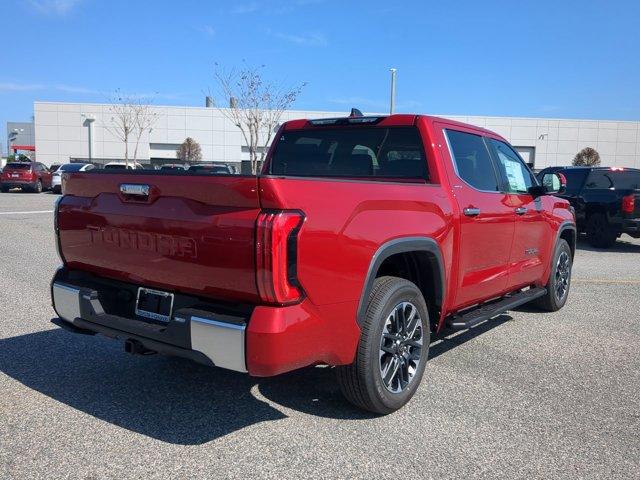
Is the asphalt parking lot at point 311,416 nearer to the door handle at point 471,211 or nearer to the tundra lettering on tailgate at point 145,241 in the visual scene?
the tundra lettering on tailgate at point 145,241

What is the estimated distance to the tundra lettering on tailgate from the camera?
3115 millimetres

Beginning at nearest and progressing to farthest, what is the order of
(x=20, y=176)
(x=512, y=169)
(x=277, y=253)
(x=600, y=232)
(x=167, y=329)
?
(x=277, y=253) < (x=167, y=329) < (x=512, y=169) < (x=600, y=232) < (x=20, y=176)

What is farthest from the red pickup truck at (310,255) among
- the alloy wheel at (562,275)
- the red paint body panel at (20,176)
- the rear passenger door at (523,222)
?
the red paint body panel at (20,176)

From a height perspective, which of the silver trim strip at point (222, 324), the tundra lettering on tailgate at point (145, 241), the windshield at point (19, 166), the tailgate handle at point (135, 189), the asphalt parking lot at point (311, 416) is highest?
the windshield at point (19, 166)

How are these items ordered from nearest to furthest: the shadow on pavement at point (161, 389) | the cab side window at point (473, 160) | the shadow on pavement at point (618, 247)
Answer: the shadow on pavement at point (161, 389) → the cab side window at point (473, 160) → the shadow on pavement at point (618, 247)

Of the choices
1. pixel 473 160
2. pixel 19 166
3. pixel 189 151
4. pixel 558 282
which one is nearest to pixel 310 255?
pixel 473 160

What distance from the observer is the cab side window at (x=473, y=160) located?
15.2ft

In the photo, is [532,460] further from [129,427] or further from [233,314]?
[129,427]

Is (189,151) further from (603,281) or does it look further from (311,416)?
(311,416)

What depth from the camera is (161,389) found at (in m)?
4.02

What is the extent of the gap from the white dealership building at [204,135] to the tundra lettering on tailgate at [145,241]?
51756 millimetres

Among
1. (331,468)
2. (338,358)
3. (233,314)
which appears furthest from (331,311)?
(331,468)

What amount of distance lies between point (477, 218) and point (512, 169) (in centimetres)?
138

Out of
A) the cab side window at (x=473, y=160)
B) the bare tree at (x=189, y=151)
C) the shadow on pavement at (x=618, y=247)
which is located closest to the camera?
the cab side window at (x=473, y=160)
